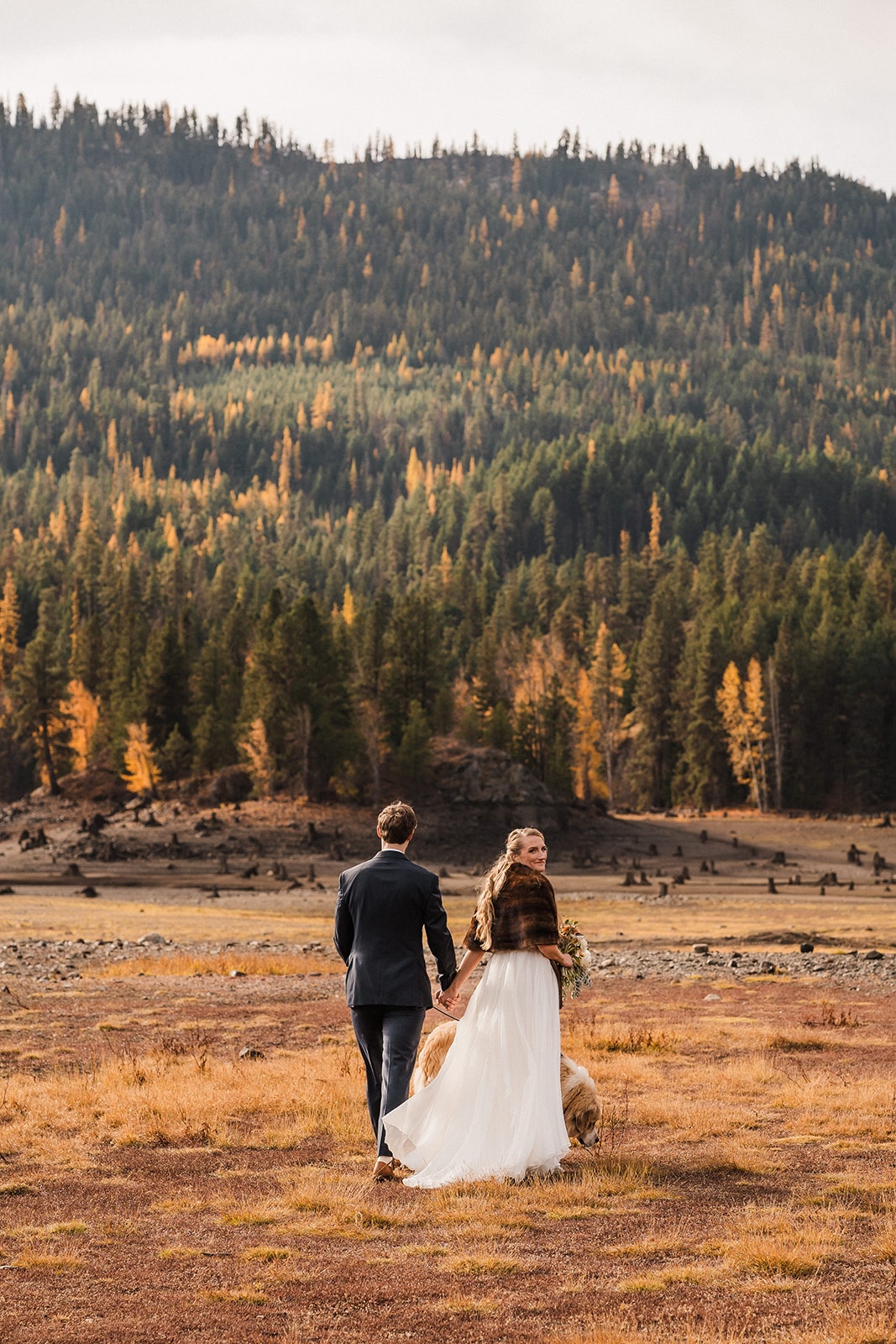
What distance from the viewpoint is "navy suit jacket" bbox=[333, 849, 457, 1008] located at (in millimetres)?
11898

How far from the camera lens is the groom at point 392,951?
11.9 meters

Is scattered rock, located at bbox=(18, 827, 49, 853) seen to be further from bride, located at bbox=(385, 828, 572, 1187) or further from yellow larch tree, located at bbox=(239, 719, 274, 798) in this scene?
bride, located at bbox=(385, 828, 572, 1187)

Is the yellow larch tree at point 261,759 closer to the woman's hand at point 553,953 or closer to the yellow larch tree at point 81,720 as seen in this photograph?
the yellow larch tree at point 81,720

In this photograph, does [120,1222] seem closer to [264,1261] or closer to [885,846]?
[264,1261]

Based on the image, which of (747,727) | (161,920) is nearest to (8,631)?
(747,727)

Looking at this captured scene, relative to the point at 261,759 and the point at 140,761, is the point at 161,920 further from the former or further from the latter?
the point at 140,761

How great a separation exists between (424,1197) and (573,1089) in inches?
78.2

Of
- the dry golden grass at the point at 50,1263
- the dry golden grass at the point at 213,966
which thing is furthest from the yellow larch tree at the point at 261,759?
the dry golden grass at the point at 50,1263

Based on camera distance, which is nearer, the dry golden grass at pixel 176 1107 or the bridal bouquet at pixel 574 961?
the bridal bouquet at pixel 574 961

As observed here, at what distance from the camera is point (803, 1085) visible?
15828mm

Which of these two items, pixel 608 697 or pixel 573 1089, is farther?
pixel 608 697

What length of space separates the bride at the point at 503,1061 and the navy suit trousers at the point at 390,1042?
7.6 inches

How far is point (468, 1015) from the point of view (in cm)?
1231

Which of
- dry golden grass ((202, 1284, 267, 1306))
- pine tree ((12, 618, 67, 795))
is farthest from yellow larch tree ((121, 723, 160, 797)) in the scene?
dry golden grass ((202, 1284, 267, 1306))
